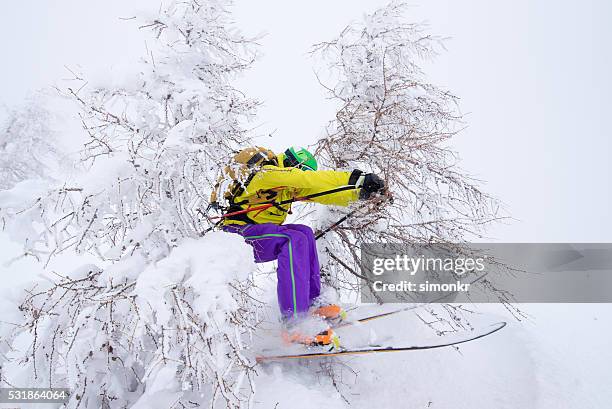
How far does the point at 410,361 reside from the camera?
5.06m

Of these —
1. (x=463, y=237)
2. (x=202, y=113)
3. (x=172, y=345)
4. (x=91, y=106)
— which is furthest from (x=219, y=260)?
(x=463, y=237)

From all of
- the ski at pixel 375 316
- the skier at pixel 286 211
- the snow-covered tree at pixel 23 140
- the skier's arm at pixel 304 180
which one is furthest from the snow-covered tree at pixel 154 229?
the snow-covered tree at pixel 23 140

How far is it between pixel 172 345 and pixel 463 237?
4.06 m

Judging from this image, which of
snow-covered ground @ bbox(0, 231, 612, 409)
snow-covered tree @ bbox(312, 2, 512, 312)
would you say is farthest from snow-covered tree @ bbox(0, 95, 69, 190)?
snow-covered ground @ bbox(0, 231, 612, 409)

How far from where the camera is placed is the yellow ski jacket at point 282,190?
385 cm

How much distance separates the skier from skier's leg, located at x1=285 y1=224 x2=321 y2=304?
12mm

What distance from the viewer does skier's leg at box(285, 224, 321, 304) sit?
14.5ft

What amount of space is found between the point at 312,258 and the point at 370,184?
121cm

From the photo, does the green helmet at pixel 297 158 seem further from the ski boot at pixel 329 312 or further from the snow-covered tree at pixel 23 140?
the snow-covered tree at pixel 23 140

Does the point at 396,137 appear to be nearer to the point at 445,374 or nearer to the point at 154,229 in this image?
the point at 445,374

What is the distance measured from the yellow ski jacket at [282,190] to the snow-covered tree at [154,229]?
633 mm

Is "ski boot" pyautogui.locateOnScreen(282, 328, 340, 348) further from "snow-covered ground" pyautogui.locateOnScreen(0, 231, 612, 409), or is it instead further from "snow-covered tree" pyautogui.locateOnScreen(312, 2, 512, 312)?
"snow-covered tree" pyautogui.locateOnScreen(312, 2, 512, 312)

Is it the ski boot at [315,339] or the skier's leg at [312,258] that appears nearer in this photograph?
the ski boot at [315,339]

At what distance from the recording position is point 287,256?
4078 mm
